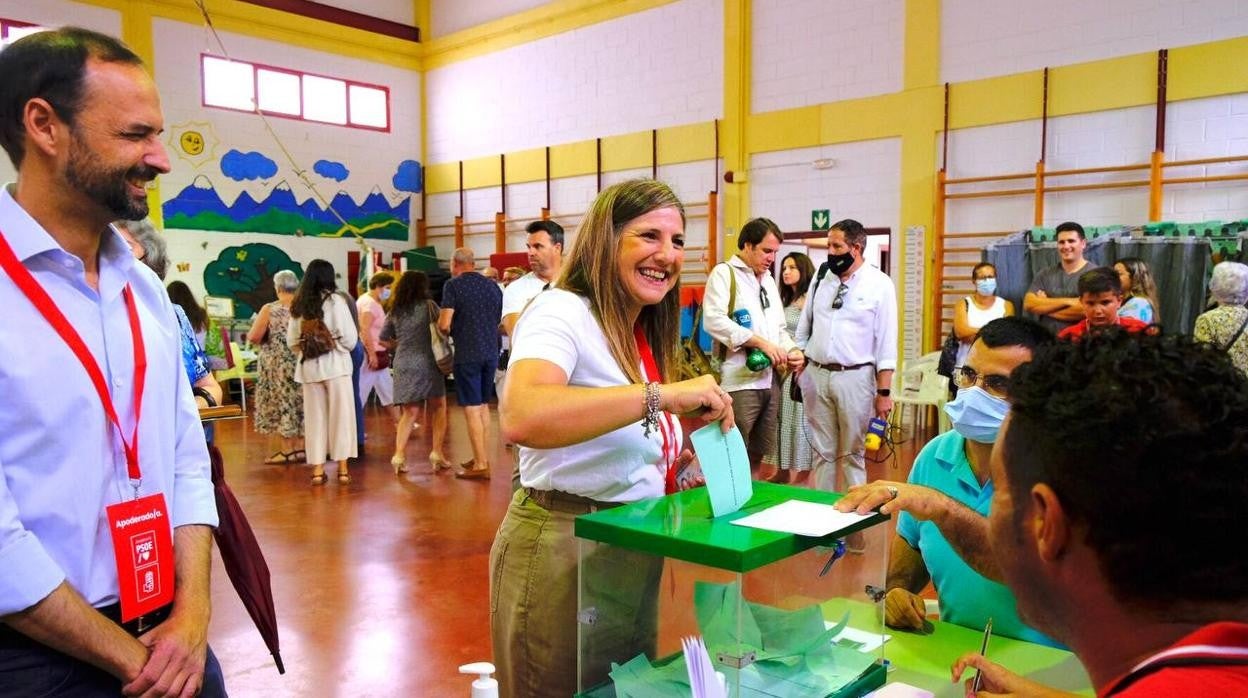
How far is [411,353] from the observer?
21.1ft

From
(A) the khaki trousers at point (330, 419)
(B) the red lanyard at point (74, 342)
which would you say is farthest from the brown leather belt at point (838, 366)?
(B) the red lanyard at point (74, 342)

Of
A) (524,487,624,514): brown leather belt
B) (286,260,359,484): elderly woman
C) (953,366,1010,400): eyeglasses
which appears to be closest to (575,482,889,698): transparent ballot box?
(524,487,624,514): brown leather belt

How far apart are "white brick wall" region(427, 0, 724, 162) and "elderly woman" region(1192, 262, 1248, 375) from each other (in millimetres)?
6512

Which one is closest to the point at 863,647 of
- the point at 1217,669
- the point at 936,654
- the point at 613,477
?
the point at 936,654

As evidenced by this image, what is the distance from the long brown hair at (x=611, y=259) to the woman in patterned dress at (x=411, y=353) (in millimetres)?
5056

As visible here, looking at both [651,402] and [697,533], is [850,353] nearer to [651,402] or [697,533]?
[651,402]

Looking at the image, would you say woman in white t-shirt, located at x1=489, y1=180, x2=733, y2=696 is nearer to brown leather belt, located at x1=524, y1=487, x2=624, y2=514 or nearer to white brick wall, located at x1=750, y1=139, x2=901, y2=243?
brown leather belt, located at x1=524, y1=487, x2=624, y2=514

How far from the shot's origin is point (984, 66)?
26.6 feet

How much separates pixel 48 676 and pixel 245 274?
1200 cm

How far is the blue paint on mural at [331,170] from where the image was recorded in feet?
41.9

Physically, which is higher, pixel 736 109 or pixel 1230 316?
pixel 736 109

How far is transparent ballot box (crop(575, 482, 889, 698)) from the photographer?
119 centimetres

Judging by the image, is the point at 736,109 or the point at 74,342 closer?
the point at 74,342

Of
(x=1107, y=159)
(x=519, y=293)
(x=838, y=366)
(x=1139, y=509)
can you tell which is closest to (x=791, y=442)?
(x=838, y=366)
